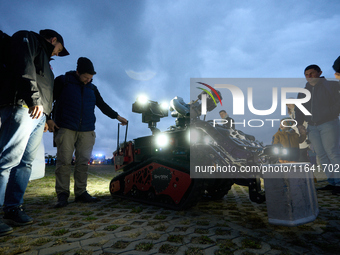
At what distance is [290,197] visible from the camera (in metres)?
1.92

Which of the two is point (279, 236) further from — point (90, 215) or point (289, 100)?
point (289, 100)

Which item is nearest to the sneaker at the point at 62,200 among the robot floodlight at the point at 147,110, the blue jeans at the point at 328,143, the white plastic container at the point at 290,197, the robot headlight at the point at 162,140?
the robot headlight at the point at 162,140

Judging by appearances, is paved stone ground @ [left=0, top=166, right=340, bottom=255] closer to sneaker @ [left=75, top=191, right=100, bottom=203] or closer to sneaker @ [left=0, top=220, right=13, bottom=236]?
sneaker @ [left=0, top=220, right=13, bottom=236]

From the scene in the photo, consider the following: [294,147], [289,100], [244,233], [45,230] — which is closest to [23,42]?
[45,230]

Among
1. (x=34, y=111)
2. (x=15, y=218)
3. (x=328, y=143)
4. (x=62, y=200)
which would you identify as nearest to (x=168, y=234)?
(x=15, y=218)

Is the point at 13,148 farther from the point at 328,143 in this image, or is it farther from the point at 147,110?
the point at 328,143

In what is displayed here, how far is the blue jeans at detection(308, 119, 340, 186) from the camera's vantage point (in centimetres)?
385

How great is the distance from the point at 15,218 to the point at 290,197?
320 centimetres

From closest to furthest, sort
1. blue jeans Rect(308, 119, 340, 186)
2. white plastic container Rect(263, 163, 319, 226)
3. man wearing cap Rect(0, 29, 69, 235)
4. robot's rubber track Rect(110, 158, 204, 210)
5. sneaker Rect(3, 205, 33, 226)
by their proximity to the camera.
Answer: white plastic container Rect(263, 163, 319, 226), man wearing cap Rect(0, 29, 69, 235), sneaker Rect(3, 205, 33, 226), robot's rubber track Rect(110, 158, 204, 210), blue jeans Rect(308, 119, 340, 186)

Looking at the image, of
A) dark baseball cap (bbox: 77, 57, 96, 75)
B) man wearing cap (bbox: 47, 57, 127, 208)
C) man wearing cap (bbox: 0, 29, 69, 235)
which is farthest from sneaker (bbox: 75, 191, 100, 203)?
dark baseball cap (bbox: 77, 57, 96, 75)

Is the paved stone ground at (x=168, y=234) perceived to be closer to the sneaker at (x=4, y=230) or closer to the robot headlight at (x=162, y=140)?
the sneaker at (x=4, y=230)

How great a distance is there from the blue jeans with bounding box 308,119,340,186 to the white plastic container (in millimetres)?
2527

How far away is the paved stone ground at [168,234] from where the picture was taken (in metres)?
1.67

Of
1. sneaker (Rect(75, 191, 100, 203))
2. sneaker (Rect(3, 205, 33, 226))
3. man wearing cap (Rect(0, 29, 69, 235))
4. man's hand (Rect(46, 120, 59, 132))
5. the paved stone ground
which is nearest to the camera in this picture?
the paved stone ground
